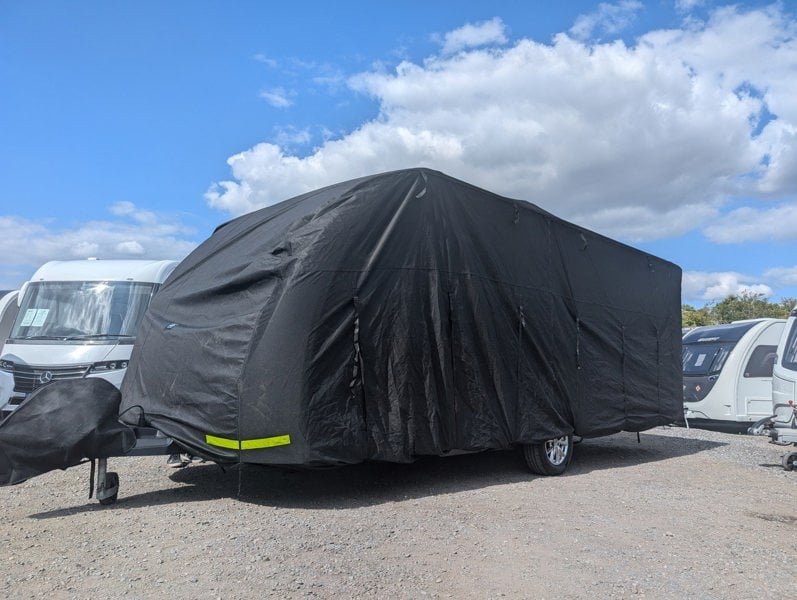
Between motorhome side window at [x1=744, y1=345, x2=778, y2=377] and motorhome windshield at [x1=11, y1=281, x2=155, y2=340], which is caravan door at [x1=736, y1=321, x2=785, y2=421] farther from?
motorhome windshield at [x1=11, y1=281, x2=155, y2=340]

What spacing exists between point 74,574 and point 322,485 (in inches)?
126

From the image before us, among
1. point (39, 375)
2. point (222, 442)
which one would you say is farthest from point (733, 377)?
point (39, 375)

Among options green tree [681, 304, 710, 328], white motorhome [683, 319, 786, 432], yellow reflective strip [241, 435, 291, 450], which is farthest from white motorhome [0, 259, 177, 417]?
green tree [681, 304, 710, 328]

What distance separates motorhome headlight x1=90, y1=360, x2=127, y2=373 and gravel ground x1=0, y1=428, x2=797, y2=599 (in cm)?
167

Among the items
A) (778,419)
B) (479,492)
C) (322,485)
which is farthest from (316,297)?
(778,419)

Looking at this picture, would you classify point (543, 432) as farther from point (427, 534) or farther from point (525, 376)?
point (427, 534)

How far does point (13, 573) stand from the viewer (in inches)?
184

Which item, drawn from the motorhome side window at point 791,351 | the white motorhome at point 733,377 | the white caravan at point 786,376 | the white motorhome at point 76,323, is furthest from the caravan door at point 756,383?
the white motorhome at point 76,323

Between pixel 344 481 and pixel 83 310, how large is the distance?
5453mm

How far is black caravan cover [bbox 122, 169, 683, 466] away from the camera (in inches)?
253

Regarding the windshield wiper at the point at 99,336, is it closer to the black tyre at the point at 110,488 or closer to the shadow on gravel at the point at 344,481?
the shadow on gravel at the point at 344,481

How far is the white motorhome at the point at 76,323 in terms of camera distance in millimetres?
10125

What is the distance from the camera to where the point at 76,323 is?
35.2 ft

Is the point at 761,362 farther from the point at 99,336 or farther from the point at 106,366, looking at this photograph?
the point at 99,336
